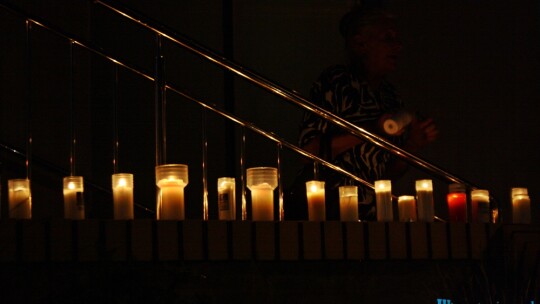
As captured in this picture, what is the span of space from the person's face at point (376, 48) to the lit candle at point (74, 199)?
1.92 meters

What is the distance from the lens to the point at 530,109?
6.63 metres

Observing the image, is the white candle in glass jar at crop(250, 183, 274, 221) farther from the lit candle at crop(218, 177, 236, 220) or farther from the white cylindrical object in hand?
the white cylindrical object in hand

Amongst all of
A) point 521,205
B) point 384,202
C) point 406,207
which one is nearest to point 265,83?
point 384,202

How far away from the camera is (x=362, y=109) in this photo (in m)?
4.62

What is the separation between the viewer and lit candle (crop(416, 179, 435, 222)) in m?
3.81

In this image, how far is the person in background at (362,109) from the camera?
4.32 metres

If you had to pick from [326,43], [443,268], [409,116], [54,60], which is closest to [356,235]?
[443,268]

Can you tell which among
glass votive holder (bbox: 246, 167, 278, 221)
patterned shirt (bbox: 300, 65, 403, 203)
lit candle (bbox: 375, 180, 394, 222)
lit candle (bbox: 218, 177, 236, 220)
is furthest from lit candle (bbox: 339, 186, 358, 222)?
patterned shirt (bbox: 300, 65, 403, 203)

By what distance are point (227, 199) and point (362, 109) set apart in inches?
54.7

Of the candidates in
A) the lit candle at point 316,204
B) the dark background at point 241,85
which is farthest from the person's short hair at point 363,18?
the lit candle at point 316,204

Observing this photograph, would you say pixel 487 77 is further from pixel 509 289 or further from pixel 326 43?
pixel 509 289

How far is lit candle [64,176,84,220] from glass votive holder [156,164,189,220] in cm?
29

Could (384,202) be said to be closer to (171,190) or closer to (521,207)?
(521,207)

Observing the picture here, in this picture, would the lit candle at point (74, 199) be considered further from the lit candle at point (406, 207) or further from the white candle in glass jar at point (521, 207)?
the white candle in glass jar at point (521, 207)
